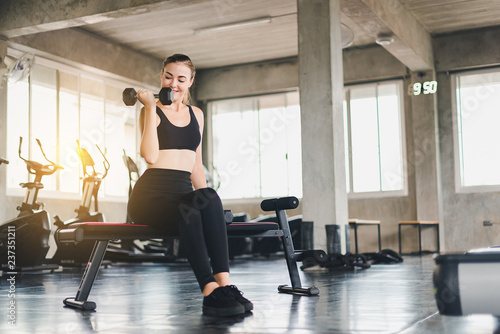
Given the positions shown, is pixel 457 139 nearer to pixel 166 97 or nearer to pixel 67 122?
pixel 67 122

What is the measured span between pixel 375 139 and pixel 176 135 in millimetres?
8116

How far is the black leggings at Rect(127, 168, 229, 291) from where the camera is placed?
89.8 inches

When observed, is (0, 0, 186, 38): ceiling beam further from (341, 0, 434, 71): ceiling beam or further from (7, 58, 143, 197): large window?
(341, 0, 434, 71): ceiling beam

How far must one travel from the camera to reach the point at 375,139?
1030 centimetres

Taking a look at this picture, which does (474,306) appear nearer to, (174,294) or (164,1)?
(174,294)

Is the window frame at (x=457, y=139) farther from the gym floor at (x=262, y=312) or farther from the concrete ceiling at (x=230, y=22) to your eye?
the gym floor at (x=262, y=312)

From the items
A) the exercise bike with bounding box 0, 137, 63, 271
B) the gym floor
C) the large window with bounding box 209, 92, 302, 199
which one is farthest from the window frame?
the exercise bike with bounding box 0, 137, 63, 271

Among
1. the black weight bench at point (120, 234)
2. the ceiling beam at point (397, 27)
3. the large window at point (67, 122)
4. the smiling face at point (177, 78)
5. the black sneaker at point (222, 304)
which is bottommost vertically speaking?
the black sneaker at point (222, 304)

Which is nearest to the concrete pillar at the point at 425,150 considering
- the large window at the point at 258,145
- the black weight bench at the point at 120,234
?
the large window at the point at 258,145

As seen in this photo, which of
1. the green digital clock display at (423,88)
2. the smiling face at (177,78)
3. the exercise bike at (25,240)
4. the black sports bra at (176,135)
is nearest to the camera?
the black sports bra at (176,135)

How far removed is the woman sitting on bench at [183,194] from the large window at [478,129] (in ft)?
25.8

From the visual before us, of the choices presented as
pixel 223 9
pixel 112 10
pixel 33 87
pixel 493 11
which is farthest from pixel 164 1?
pixel 493 11

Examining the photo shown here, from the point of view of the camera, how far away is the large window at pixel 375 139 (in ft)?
33.3

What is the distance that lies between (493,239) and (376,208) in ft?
6.10
